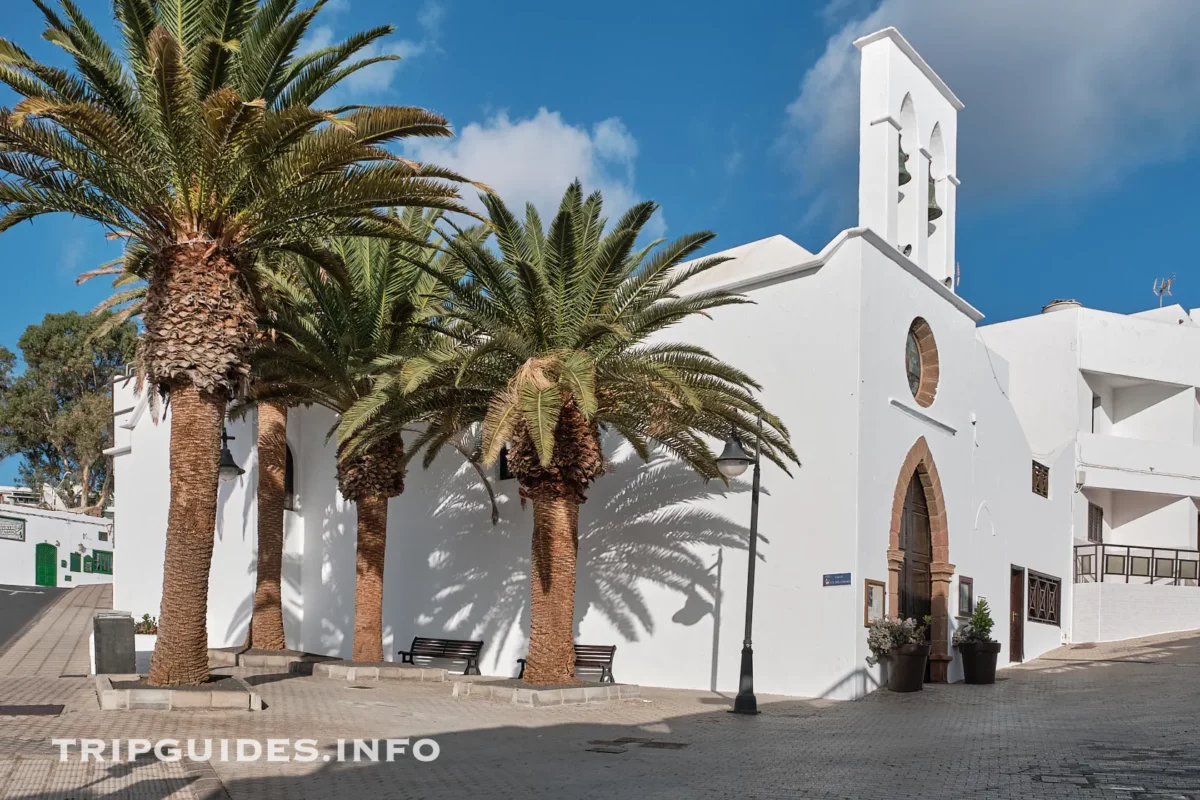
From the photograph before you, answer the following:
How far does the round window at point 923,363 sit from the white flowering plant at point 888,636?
4.16m

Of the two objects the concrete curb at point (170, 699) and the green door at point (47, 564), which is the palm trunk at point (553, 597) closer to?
the concrete curb at point (170, 699)

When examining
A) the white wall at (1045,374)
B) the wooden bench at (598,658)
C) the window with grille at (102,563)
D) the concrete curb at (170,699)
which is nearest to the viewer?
the concrete curb at (170,699)

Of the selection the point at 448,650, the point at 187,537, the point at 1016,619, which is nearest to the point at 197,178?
the point at 187,537

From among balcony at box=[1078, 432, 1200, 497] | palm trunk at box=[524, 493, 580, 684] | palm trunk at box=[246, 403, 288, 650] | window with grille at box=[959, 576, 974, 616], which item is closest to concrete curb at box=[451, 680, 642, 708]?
palm trunk at box=[524, 493, 580, 684]

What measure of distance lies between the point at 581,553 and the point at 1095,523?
625 inches

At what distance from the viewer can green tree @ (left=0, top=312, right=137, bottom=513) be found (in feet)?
181

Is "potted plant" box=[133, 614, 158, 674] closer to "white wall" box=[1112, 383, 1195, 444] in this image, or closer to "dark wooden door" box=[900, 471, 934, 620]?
"dark wooden door" box=[900, 471, 934, 620]

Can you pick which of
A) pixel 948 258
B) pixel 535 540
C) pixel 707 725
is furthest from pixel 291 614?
pixel 948 258

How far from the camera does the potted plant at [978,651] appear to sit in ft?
58.8

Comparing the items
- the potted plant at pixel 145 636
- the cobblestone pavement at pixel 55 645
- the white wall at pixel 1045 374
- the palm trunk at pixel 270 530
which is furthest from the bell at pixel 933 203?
the potted plant at pixel 145 636

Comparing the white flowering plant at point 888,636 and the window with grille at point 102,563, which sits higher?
the white flowering plant at point 888,636

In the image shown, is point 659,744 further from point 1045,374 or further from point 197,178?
point 1045,374

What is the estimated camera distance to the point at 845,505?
16.1 metres

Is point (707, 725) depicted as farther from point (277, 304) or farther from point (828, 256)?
point (277, 304)
